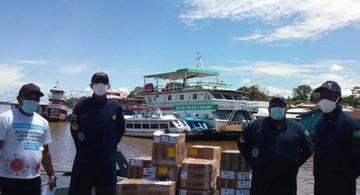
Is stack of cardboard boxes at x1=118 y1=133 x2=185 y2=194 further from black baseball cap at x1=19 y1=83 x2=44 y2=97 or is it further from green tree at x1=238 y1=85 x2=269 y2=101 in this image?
green tree at x1=238 y1=85 x2=269 y2=101

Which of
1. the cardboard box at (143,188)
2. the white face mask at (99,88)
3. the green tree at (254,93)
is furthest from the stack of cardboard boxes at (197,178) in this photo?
the green tree at (254,93)

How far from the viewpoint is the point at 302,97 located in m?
119

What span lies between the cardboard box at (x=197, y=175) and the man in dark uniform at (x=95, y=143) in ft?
9.16

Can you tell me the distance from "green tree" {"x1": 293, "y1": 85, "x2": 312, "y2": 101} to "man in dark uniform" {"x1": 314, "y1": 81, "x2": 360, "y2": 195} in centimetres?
11796

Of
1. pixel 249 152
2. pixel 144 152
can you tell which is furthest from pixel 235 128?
pixel 249 152

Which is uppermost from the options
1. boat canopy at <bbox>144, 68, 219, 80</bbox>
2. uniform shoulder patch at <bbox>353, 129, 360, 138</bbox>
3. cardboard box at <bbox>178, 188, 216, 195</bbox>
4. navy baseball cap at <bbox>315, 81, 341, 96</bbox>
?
boat canopy at <bbox>144, 68, 219, 80</bbox>

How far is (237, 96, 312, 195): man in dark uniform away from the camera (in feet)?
15.7

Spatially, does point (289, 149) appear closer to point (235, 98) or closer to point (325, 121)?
point (325, 121)

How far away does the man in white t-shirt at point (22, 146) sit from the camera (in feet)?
14.7

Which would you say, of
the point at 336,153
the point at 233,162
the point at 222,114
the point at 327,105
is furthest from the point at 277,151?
the point at 222,114

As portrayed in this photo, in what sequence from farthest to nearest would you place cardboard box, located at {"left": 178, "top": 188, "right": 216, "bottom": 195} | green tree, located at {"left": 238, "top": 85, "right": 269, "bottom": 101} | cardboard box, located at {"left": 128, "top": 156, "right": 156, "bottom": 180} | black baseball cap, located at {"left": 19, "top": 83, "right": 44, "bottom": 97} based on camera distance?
green tree, located at {"left": 238, "top": 85, "right": 269, "bottom": 101} → cardboard box, located at {"left": 128, "top": 156, "right": 156, "bottom": 180} → cardboard box, located at {"left": 178, "top": 188, "right": 216, "bottom": 195} → black baseball cap, located at {"left": 19, "top": 83, "right": 44, "bottom": 97}

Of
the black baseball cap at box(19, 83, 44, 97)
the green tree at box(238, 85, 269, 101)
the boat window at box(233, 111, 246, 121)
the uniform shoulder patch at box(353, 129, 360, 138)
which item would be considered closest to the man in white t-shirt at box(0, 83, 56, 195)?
the black baseball cap at box(19, 83, 44, 97)

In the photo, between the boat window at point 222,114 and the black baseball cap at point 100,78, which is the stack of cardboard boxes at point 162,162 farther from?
the boat window at point 222,114

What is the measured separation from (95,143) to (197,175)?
3089 mm
